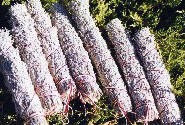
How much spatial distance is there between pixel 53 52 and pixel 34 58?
0.33 metres

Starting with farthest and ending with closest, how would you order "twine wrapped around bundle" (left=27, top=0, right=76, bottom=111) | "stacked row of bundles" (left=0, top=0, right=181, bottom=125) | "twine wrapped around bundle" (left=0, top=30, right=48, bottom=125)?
"twine wrapped around bundle" (left=27, top=0, right=76, bottom=111) → "stacked row of bundles" (left=0, top=0, right=181, bottom=125) → "twine wrapped around bundle" (left=0, top=30, right=48, bottom=125)

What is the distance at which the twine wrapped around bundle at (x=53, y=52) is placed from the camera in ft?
18.3

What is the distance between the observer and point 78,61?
5.69m

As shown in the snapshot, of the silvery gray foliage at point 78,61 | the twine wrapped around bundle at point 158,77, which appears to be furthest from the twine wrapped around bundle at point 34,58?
the twine wrapped around bundle at point 158,77

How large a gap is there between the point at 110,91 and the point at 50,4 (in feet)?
5.83

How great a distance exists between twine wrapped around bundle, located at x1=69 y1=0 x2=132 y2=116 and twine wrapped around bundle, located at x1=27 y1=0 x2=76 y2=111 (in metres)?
0.50

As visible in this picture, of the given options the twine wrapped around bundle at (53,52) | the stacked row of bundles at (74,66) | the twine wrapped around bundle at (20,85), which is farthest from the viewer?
the twine wrapped around bundle at (53,52)

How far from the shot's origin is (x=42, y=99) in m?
5.45

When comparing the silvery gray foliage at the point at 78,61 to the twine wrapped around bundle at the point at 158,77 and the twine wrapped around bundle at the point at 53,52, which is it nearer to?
the twine wrapped around bundle at the point at 53,52

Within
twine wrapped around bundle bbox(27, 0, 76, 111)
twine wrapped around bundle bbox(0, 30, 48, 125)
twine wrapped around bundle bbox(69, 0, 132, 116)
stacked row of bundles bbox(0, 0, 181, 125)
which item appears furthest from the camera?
twine wrapped around bundle bbox(69, 0, 132, 116)

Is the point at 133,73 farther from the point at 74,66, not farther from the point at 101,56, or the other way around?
the point at 74,66

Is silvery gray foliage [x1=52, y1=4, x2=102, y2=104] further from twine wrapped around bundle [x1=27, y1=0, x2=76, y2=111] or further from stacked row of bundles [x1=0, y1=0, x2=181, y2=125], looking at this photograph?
twine wrapped around bundle [x1=27, y1=0, x2=76, y2=111]

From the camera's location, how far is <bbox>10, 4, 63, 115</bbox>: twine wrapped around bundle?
5430 millimetres

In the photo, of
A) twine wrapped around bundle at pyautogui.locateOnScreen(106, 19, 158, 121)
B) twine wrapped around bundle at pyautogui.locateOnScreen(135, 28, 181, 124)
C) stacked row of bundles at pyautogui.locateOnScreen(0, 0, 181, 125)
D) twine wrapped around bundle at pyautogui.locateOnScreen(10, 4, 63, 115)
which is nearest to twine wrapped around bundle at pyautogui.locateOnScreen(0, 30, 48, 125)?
stacked row of bundles at pyautogui.locateOnScreen(0, 0, 181, 125)
